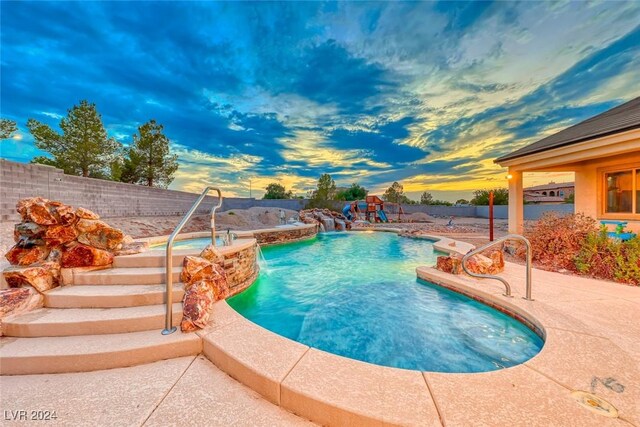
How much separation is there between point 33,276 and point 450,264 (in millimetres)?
6520

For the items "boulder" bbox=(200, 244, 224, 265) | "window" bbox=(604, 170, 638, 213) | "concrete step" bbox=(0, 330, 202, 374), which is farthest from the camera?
"window" bbox=(604, 170, 638, 213)

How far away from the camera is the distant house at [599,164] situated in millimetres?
5270

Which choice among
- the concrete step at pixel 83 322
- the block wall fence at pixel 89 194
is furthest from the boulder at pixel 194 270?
the block wall fence at pixel 89 194

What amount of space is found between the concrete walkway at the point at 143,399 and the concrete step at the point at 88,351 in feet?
0.21

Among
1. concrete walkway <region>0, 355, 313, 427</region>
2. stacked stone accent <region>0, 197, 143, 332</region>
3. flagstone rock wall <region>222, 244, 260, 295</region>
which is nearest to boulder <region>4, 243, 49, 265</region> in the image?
stacked stone accent <region>0, 197, 143, 332</region>

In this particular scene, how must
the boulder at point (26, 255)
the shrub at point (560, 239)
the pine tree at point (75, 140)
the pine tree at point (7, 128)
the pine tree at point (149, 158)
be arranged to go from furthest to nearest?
the pine tree at point (149, 158) < the pine tree at point (75, 140) < the pine tree at point (7, 128) < the shrub at point (560, 239) < the boulder at point (26, 255)

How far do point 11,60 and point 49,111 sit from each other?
5.99 m

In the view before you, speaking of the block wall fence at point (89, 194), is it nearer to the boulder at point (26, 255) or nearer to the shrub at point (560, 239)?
the shrub at point (560, 239)

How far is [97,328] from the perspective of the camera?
93.3 inches

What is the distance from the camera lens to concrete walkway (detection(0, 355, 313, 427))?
A: 1.50 metres

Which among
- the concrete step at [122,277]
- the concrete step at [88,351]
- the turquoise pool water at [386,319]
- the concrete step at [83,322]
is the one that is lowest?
the turquoise pool water at [386,319]

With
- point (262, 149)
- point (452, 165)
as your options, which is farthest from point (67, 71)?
point (452, 165)

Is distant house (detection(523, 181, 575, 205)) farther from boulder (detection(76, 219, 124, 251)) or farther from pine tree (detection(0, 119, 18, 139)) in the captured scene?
pine tree (detection(0, 119, 18, 139))

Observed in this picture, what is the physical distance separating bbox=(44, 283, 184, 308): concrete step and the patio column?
9875 mm
